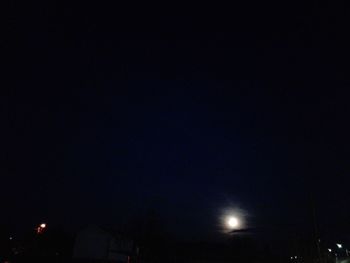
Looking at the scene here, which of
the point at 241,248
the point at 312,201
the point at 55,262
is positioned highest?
the point at 241,248

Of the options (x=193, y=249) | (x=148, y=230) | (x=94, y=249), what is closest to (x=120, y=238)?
(x=94, y=249)

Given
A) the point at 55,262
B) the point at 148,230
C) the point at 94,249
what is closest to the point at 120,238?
the point at 94,249

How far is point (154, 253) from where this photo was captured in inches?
3073

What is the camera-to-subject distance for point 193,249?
87.1 metres

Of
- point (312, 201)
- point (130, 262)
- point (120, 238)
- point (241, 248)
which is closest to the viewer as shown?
point (312, 201)

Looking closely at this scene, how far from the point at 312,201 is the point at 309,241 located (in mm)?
50301

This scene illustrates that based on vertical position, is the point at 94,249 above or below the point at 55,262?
above

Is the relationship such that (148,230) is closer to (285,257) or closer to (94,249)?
(94,249)

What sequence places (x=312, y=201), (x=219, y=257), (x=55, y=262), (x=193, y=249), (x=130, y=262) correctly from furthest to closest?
(x=193, y=249) → (x=219, y=257) → (x=130, y=262) → (x=55, y=262) → (x=312, y=201)

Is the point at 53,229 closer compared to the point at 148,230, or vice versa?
the point at 148,230

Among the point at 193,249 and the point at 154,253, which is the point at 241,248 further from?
the point at 154,253

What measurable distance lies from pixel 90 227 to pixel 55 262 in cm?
2607

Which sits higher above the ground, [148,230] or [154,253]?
[148,230]

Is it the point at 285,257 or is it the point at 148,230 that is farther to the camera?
the point at 285,257
